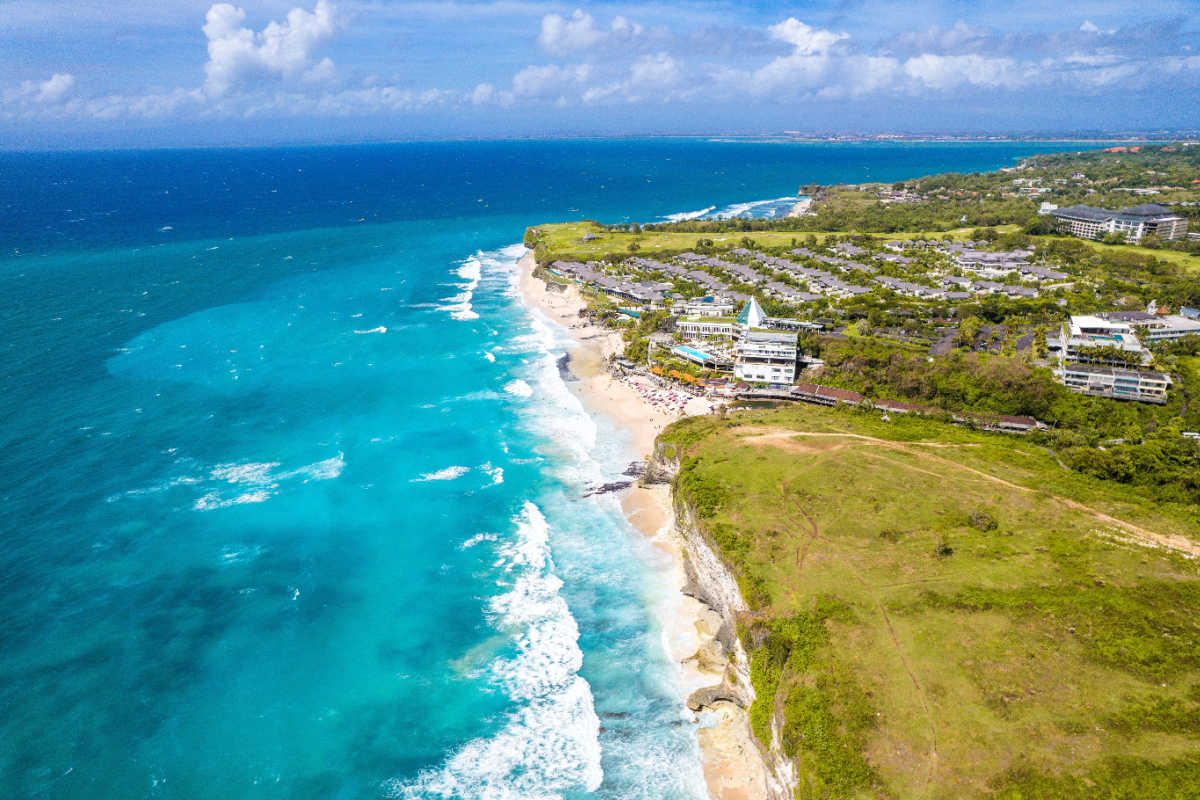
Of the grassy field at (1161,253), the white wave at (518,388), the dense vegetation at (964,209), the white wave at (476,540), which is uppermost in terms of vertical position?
the dense vegetation at (964,209)

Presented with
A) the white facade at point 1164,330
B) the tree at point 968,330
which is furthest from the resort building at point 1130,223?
the tree at point 968,330

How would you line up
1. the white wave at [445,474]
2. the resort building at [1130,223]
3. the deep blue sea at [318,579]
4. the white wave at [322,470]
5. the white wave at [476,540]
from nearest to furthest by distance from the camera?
the deep blue sea at [318,579] < the white wave at [476,540] < the white wave at [322,470] < the white wave at [445,474] < the resort building at [1130,223]

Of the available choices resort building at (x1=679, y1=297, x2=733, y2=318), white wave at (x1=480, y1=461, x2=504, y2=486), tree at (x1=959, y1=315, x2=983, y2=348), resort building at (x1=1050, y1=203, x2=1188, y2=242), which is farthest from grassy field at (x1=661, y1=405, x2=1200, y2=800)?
resort building at (x1=1050, y1=203, x2=1188, y2=242)

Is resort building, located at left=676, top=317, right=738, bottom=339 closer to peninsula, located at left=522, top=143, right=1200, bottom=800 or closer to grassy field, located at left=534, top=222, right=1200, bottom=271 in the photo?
peninsula, located at left=522, top=143, right=1200, bottom=800

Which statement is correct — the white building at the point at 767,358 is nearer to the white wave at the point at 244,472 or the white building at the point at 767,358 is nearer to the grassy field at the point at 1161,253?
the white wave at the point at 244,472

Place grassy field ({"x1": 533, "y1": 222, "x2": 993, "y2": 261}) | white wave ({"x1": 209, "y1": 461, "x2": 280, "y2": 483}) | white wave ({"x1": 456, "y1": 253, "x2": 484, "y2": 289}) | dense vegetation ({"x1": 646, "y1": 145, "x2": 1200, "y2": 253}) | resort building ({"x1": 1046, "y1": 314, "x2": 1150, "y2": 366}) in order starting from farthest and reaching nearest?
dense vegetation ({"x1": 646, "y1": 145, "x2": 1200, "y2": 253}) < grassy field ({"x1": 533, "y1": 222, "x2": 993, "y2": 261}) < white wave ({"x1": 456, "y1": 253, "x2": 484, "y2": 289}) < resort building ({"x1": 1046, "y1": 314, "x2": 1150, "y2": 366}) < white wave ({"x1": 209, "y1": 461, "x2": 280, "y2": 483})

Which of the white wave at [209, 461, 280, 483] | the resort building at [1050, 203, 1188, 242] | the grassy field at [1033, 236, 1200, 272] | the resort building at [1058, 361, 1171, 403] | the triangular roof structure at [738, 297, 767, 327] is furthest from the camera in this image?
the resort building at [1050, 203, 1188, 242]
